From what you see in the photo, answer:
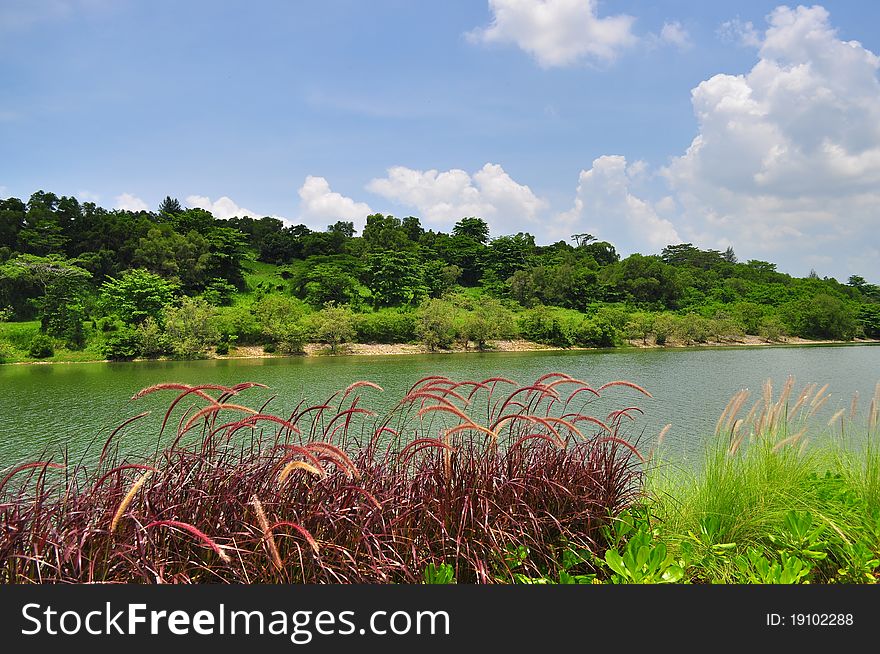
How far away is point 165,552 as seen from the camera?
258 cm

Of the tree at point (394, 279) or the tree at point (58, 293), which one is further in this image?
the tree at point (394, 279)

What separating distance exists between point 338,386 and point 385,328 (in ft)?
83.2

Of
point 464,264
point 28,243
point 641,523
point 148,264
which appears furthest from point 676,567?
point 464,264

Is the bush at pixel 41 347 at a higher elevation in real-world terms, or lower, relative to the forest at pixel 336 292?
lower

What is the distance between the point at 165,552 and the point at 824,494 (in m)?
4.35

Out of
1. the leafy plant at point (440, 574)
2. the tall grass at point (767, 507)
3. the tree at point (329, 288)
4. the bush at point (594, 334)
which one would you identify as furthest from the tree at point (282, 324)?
the leafy plant at point (440, 574)

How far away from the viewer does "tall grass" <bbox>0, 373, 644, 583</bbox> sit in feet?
8.09

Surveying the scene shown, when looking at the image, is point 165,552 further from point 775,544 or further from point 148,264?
point 148,264

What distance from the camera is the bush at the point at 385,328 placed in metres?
47.6

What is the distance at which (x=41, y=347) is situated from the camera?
1497 inches

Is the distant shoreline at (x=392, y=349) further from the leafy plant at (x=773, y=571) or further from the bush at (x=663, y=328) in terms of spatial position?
the leafy plant at (x=773, y=571)

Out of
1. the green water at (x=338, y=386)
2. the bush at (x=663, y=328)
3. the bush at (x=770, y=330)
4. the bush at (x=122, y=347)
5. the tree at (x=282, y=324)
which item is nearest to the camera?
the green water at (x=338, y=386)

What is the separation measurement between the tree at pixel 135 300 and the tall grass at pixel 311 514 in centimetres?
4420

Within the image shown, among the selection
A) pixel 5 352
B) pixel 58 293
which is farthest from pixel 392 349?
pixel 5 352
